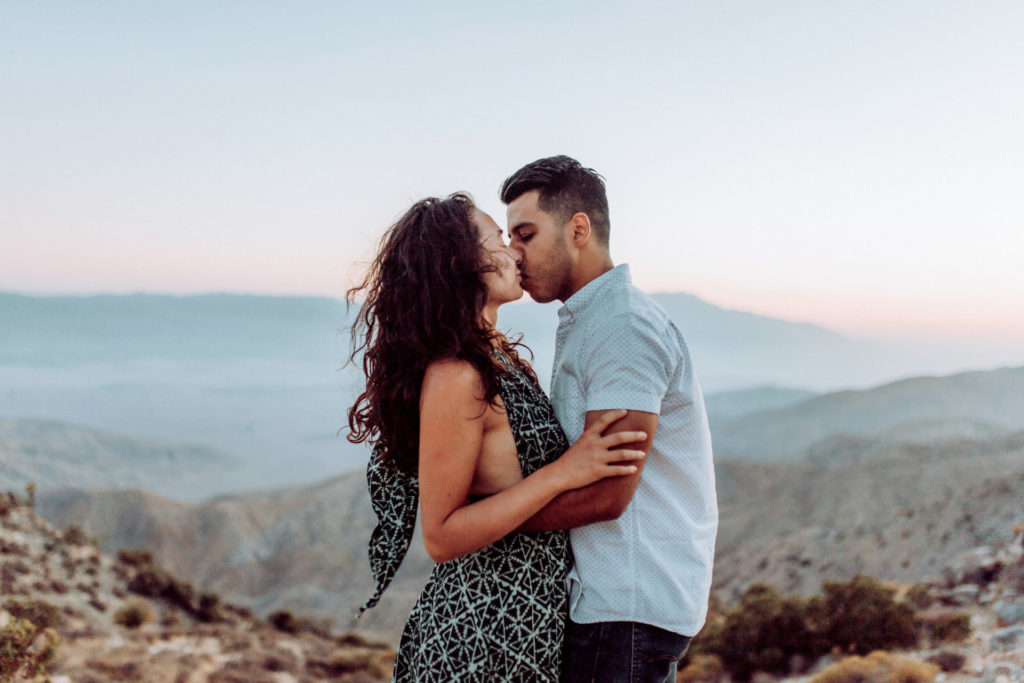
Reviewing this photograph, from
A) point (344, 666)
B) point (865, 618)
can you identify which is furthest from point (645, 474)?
point (344, 666)

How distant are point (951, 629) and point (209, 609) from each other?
1687 centimetres

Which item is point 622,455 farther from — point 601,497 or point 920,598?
point 920,598

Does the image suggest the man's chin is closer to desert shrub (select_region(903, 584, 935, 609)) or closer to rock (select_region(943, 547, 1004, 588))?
desert shrub (select_region(903, 584, 935, 609))

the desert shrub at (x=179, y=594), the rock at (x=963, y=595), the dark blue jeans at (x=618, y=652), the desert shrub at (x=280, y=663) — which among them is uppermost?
the dark blue jeans at (x=618, y=652)

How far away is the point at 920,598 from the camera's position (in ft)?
43.7

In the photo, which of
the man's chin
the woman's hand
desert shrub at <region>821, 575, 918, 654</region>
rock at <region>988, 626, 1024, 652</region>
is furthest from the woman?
desert shrub at <region>821, 575, 918, 654</region>

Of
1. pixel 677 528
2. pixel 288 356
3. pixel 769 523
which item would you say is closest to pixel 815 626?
pixel 677 528

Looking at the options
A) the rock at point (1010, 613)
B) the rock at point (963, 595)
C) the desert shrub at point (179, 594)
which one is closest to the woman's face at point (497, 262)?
the rock at point (1010, 613)

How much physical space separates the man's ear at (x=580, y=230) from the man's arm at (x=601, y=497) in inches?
28.7

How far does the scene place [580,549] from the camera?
2.27m

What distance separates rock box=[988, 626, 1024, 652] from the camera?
854cm

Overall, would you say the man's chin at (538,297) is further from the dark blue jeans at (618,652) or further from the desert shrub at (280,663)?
the desert shrub at (280,663)

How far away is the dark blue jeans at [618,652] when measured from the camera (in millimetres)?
2186

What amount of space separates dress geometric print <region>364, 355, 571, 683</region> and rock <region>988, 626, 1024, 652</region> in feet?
28.3
